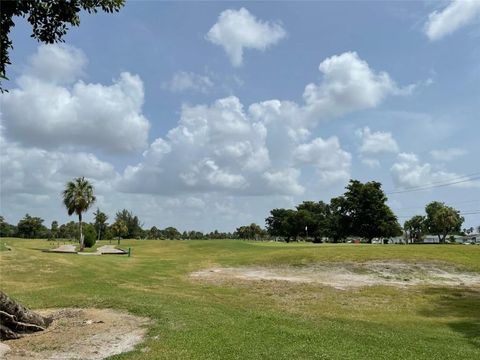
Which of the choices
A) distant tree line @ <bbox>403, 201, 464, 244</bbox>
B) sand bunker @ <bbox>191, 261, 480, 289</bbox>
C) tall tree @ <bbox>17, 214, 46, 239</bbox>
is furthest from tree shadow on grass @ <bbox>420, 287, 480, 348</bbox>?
tall tree @ <bbox>17, 214, 46, 239</bbox>

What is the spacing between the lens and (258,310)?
19266mm

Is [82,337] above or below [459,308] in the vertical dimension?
above

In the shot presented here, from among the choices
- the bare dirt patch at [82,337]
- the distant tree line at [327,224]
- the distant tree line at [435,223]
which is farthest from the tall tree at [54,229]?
the bare dirt patch at [82,337]

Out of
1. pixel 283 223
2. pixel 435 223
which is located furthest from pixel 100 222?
pixel 435 223

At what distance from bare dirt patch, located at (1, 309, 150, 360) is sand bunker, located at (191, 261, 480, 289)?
16252 millimetres

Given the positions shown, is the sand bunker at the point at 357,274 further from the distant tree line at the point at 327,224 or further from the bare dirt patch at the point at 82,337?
the distant tree line at the point at 327,224

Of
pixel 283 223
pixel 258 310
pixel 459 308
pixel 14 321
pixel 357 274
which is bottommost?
pixel 459 308

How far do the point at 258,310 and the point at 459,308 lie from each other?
11.2 m

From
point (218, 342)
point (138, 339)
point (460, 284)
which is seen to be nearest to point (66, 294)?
point (138, 339)

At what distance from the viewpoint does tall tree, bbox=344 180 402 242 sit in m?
103

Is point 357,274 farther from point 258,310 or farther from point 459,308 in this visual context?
point 258,310

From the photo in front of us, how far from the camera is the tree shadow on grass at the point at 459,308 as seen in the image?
17625 millimetres

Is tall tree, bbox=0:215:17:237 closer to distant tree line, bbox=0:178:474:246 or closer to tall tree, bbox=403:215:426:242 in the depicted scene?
distant tree line, bbox=0:178:474:246

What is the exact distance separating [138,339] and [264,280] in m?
20.5
